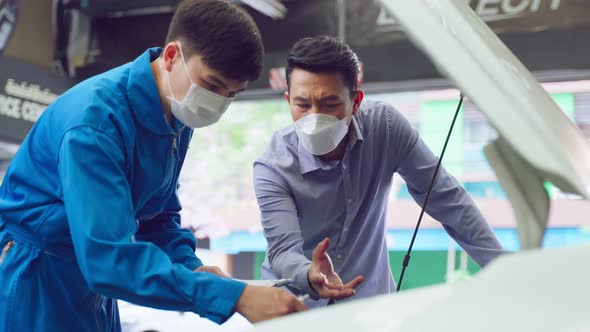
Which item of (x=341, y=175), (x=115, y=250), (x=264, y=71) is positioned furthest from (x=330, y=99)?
(x=264, y=71)

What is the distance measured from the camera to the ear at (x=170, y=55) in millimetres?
1894

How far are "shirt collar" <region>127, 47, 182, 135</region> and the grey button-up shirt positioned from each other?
639 millimetres

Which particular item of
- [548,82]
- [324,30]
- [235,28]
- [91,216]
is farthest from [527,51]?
[91,216]

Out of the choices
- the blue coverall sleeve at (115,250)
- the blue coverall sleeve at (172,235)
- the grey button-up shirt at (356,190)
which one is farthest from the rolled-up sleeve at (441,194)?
the blue coverall sleeve at (115,250)

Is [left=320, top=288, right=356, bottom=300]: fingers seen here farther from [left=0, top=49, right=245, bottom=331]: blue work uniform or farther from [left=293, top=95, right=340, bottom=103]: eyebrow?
[left=293, top=95, right=340, bottom=103]: eyebrow

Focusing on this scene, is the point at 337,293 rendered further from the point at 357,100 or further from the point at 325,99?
the point at 357,100

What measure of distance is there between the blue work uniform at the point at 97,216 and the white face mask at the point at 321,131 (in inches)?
14.9

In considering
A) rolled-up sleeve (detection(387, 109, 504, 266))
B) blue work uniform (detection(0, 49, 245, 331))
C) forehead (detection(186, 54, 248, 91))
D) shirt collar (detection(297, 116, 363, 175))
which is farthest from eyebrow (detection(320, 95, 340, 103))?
forehead (detection(186, 54, 248, 91))

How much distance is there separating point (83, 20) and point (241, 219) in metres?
2.26

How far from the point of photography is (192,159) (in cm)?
780

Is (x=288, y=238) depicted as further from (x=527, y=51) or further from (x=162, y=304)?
(x=527, y=51)

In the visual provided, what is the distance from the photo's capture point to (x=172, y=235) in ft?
7.17

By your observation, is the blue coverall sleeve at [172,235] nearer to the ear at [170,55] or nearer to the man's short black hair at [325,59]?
the ear at [170,55]

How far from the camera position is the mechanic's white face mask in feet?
7.79
